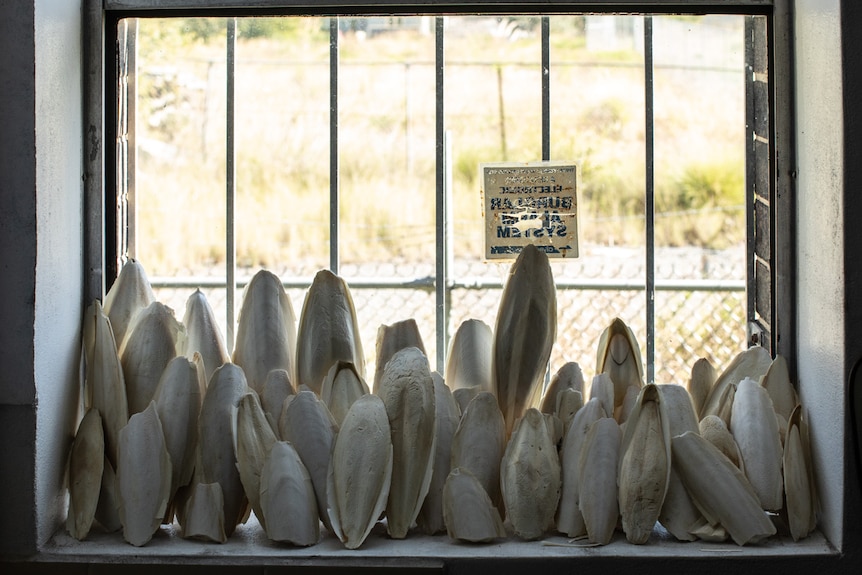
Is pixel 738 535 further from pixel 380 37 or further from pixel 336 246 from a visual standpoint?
pixel 380 37

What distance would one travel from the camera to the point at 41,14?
1.67m

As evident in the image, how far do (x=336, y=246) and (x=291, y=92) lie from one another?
148 centimetres

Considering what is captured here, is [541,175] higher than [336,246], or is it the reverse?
[541,175]

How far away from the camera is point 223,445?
1.71 meters

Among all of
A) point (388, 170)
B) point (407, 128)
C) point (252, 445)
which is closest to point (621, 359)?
point (252, 445)

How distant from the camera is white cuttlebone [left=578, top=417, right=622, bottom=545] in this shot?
1.63 metres

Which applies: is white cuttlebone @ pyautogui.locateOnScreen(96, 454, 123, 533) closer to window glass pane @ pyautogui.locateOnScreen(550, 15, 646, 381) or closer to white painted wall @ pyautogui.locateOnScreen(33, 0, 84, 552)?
white painted wall @ pyautogui.locateOnScreen(33, 0, 84, 552)

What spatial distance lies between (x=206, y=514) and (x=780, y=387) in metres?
1.13

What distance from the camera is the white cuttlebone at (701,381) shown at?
1.89 m

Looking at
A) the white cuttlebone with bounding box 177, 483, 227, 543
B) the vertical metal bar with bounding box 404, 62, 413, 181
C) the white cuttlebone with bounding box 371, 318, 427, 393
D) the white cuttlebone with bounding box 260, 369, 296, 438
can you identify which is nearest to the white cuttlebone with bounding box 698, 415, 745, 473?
the white cuttlebone with bounding box 371, 318, 427, 393

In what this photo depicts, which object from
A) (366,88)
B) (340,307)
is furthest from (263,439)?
(366,88)

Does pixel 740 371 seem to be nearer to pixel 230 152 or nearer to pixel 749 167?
pixel 749 167

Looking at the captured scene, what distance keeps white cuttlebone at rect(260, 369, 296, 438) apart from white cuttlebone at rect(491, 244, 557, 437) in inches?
16.4

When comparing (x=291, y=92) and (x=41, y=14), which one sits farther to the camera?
(x=291, y=92)
